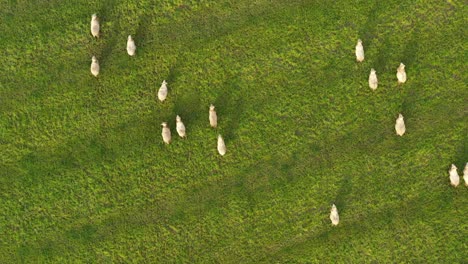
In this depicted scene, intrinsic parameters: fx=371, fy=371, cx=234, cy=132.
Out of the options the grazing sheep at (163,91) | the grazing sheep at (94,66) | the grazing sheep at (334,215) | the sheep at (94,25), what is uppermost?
the sheep at (94,25)

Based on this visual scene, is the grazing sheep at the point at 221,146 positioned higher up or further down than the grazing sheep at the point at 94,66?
further down

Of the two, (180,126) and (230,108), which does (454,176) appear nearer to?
(230,108)

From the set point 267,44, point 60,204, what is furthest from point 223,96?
point 60,204

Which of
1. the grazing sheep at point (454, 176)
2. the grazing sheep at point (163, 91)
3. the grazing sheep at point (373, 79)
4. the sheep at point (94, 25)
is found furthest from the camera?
the sheep at point (94, 25)

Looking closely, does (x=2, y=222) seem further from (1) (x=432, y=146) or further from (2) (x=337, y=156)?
(1) (x=432, y=146)

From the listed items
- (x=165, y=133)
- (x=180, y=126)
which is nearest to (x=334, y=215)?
(x=180, y=126)

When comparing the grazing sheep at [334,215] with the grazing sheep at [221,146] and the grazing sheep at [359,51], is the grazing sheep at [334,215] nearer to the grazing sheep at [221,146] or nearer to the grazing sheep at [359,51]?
the grazing sheep at [221,146]

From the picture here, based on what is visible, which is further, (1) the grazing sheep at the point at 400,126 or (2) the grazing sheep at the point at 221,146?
(2) the grazing sheep at the point at 221,146

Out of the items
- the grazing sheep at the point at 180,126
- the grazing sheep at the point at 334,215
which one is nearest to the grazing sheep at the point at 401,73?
the grazing sheep at the point at 334,215
